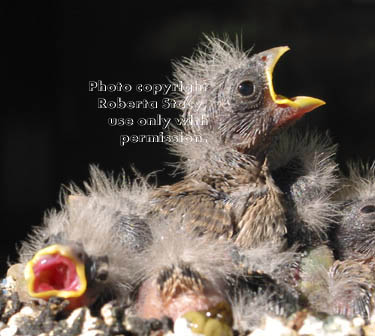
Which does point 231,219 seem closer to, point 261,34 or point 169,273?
point 169,273

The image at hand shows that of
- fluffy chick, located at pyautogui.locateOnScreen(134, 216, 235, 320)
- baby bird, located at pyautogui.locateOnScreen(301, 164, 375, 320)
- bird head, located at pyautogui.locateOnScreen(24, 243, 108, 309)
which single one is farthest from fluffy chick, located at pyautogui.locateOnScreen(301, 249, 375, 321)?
bird head, located at pyautogui.locateOnScreen(24, 243, 108, 309)

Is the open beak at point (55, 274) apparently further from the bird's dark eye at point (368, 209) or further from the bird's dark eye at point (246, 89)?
the bird's dark eye at point (368, 209)

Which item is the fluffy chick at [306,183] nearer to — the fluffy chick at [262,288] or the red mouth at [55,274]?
the fluffy chick at [262,288]

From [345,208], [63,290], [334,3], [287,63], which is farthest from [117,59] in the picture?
[63,290]

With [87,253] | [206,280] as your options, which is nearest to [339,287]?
[206,280]

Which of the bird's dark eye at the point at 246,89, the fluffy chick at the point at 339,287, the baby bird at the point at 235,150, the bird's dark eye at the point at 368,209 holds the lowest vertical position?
the fluffy chick at the point at 339,287

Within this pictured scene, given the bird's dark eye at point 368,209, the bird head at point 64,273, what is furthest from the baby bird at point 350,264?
the bird head at point 64,273

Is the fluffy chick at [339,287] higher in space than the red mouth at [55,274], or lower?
lower

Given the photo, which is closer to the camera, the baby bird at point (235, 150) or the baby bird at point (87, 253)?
the baby bird at point (87, 253)
